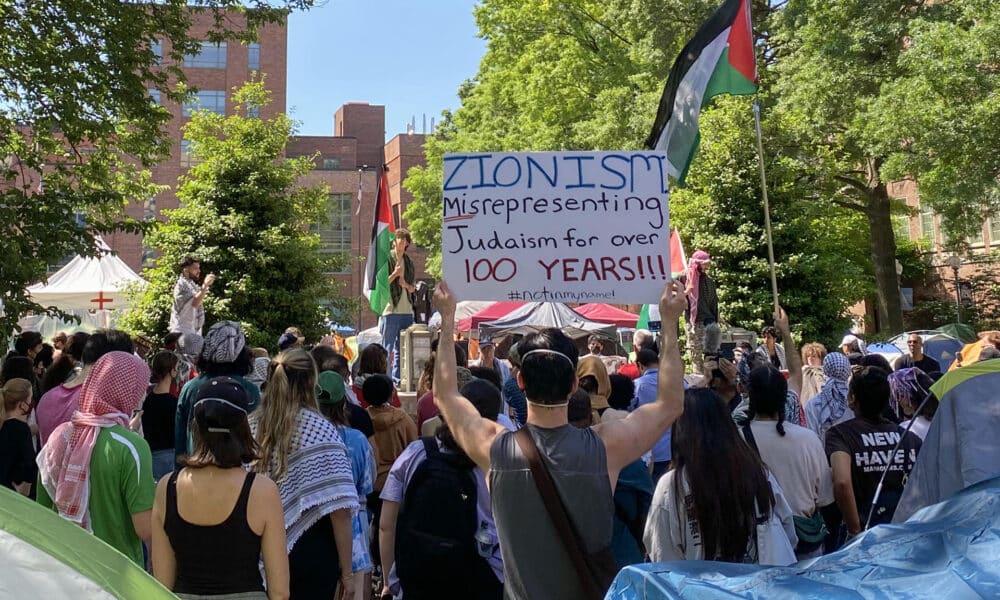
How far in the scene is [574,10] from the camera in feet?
98.7

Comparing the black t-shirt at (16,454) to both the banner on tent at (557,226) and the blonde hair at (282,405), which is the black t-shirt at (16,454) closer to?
the blonde hair at (282,405)

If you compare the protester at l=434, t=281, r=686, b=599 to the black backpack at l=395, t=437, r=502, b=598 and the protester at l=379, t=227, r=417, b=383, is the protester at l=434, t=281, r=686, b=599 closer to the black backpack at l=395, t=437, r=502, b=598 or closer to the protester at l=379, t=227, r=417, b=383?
the black backpack at l=395, t=437, r=502, b=598

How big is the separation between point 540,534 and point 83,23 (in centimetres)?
966

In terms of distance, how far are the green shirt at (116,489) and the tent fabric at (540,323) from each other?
71.2ft

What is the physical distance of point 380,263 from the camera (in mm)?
13961

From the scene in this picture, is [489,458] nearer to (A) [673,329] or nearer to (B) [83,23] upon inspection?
(A) [673,329]

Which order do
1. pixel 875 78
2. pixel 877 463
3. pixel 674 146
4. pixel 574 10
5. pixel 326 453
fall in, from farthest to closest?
pixel 574 10
pixel 875 78
pixel 674 146
pixel 877 463
pixel 326 453

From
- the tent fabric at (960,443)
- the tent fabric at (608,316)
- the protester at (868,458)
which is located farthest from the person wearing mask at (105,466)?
the tent fabric at (608,316)

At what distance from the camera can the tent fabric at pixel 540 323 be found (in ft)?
86.2

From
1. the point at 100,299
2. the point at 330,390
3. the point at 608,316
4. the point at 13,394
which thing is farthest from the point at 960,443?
the point at 608,316

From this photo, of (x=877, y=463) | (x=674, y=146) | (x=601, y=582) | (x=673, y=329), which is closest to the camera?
(x=601, y=582)

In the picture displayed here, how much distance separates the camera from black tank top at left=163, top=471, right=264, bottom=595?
332cm

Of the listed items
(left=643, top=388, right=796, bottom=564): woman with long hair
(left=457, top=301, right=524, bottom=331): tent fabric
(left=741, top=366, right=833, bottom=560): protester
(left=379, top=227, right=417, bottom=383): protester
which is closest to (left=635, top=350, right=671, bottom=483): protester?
(left=741, top=366, right=833, bottom=560): protester

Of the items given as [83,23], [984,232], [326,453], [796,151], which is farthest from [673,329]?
[984,232]
